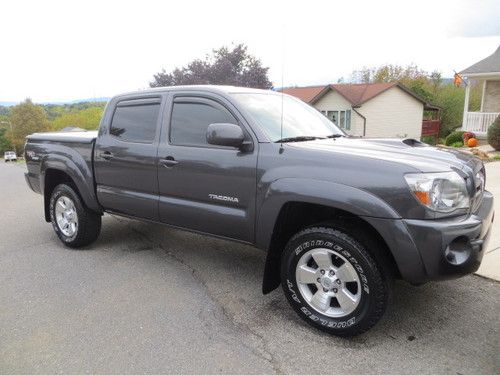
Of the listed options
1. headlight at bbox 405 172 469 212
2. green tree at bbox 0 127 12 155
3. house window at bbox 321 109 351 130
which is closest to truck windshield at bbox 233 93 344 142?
headlight at bbox 405 172 469 212

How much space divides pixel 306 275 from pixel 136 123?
2.45 m

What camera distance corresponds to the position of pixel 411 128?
117 ft

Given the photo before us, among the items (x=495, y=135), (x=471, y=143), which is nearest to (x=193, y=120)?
(x=495, y=135)

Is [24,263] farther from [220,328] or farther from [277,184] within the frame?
[277,184]

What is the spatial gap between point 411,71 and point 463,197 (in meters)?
54.5

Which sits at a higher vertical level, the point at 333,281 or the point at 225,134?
the point at 225,134

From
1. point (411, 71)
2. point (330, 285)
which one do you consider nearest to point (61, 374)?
point (330, 285)

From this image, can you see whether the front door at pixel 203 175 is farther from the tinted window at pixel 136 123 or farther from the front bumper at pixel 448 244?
the front bumper at pixel 448 244

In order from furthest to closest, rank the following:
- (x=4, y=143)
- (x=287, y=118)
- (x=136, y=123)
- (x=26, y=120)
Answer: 1. (x=4, y=143)
2. (x=26, y=120)
3. (x=136, y=123)
4. (x=287, y=118)

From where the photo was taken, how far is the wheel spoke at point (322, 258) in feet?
10.4

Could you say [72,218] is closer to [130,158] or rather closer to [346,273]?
[130,158]

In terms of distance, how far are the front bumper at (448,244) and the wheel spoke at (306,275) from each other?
0.81 m

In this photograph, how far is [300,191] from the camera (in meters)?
3.17

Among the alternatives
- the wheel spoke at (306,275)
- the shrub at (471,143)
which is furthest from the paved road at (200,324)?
the shrub at (471,143)
